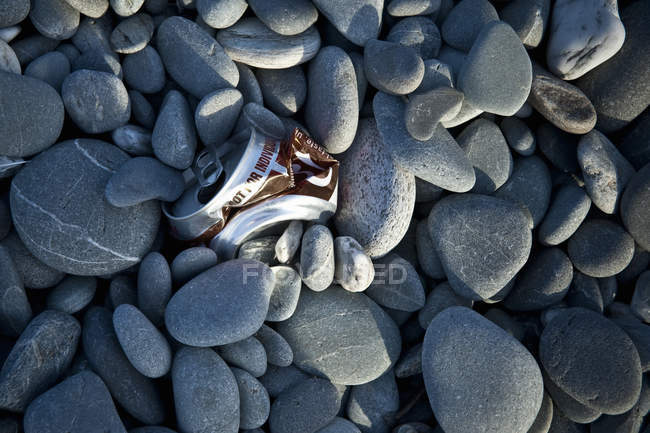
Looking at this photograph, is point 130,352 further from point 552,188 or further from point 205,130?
point 552,188

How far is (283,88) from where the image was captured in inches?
79.7

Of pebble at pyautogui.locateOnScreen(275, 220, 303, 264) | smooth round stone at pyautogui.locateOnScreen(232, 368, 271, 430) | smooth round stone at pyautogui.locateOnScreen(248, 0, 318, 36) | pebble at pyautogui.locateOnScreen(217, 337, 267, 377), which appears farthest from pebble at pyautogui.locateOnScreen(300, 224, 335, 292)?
smooth round stone at pyautogui.locateOnScreen(248, 0, 318, 36)

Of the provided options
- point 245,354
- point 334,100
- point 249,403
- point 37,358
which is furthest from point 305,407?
point 334,100

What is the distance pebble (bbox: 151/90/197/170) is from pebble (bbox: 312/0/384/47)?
0.72m

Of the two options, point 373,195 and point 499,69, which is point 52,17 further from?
point 499,69

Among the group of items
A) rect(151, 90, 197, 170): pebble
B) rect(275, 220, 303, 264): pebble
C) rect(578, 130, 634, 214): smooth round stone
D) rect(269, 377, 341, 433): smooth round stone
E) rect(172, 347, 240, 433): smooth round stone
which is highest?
rect(151, 90, 197, 170): pebble

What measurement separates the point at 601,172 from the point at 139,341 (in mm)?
1989

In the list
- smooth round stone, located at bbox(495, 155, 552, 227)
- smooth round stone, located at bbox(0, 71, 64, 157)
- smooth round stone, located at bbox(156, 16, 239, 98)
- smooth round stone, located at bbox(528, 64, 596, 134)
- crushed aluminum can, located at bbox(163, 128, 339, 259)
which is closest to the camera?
smooth round stone, located at bbox(0, 71, 64, 157)

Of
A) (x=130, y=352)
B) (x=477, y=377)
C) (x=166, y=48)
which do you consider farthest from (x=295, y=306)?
(x=166, y=48)

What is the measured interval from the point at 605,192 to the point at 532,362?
2.64 ft

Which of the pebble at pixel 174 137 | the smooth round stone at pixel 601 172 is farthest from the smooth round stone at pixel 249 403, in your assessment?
the smooth round stone at pixel 601 172

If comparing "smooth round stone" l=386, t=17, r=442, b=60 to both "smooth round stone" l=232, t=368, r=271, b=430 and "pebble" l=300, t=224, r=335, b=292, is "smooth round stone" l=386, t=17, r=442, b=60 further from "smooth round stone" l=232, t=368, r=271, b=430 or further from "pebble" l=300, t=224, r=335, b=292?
"smooth round stone" l=232, t=368, r=271, b=430

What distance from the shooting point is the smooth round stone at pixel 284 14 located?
1.86m

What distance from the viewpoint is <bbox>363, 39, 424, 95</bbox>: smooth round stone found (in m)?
1.87
